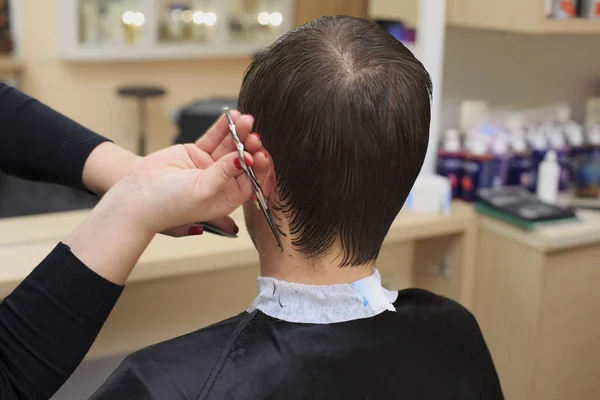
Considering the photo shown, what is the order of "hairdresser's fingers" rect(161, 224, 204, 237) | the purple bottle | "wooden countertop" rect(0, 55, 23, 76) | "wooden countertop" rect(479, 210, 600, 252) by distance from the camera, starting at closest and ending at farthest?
"hairdresser's fingers" rect(161, 224, 204, 237)
"wooden countertop" rect(479, 210, 600, 252)
the purple bottle
"wooden countertop" rect(0, 55, 23, 76)

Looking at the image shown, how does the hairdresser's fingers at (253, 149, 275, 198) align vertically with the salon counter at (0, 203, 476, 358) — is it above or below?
above

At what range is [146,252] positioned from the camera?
151 centimetres

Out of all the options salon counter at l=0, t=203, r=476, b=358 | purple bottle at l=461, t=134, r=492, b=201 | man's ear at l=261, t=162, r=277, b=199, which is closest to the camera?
man's ear at l=261, t=162, r=277, b=199

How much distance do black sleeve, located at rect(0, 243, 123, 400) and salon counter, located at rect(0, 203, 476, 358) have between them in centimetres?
47

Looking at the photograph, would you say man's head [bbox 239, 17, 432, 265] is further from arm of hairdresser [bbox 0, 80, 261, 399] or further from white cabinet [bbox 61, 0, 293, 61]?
white cabinet [bbox 61, 0, 293, 61]

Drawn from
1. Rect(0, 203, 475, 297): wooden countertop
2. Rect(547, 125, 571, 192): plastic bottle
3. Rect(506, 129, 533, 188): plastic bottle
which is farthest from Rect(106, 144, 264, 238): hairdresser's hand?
Rect(547, 125, 571, 192): plastic bottle

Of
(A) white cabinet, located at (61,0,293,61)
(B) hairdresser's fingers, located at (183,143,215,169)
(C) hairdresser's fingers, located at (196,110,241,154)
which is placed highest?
(A) white cabinet, located at (61,0,293,61)

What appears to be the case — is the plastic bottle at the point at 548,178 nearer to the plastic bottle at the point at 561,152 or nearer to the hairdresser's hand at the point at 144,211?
the plastic bottle at the point at 561,152

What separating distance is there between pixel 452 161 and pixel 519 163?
0.65 ft

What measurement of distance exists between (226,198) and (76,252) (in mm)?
190

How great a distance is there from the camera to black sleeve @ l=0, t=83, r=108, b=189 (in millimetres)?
1332

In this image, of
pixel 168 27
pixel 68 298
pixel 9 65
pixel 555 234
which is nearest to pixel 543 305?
pixel 555 234

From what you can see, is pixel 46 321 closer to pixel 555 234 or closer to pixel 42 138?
pixel 42 138

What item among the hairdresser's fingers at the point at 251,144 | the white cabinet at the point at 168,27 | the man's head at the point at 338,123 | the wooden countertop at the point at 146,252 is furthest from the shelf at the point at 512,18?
Answer: the white cabinet at the point at 168,27
